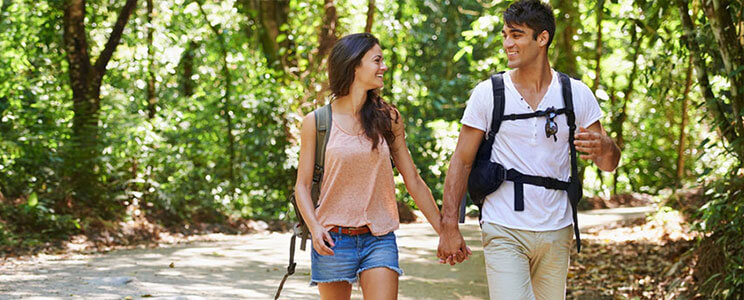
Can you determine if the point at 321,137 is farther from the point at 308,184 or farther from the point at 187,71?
the point at 187,71

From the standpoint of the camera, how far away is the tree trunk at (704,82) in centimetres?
716

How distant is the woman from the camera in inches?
165

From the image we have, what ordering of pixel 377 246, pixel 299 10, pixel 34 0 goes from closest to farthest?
pixel 377 246 → pixel 34 0 → pixel 299 10

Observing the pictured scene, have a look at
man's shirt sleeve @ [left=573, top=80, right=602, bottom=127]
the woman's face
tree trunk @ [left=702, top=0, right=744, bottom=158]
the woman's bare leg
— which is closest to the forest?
tree trunk @ [left=702, top=0, right=744, bottom=158]

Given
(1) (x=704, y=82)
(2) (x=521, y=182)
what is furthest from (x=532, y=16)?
(1) (x=704, y=82)

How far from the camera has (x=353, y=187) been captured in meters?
4.25

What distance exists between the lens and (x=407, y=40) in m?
21.3

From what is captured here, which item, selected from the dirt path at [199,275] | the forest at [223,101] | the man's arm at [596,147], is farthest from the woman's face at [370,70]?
the dirt path at [199,275]

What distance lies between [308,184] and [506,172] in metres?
0.90

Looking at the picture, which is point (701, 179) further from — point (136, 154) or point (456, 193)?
point (136, 154)

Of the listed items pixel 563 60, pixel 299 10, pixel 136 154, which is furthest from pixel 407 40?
pixel 136 154

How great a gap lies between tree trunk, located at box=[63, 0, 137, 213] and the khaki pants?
32.0 feet

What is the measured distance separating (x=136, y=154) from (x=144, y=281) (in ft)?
18.2

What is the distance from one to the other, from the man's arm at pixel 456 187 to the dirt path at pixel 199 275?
3.68 meters
